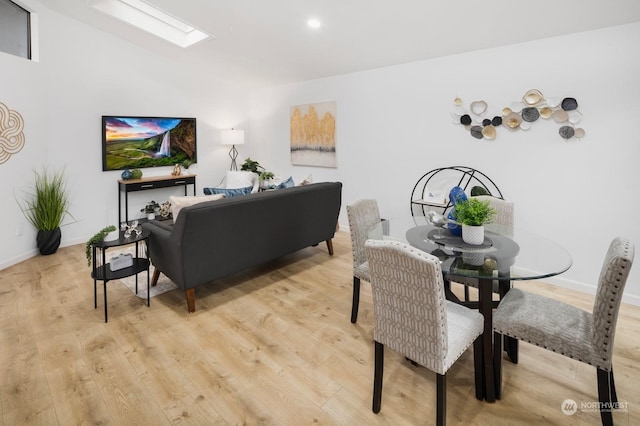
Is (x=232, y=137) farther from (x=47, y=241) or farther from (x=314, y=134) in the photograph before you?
(x=47, y=241)

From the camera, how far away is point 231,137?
6262mm

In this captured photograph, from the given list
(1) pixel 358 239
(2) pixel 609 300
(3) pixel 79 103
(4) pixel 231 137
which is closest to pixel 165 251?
(1) pixel 358 239

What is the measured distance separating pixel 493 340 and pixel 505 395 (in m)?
0.33

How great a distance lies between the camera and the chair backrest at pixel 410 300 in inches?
57.1

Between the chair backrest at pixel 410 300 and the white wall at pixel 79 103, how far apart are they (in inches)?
171

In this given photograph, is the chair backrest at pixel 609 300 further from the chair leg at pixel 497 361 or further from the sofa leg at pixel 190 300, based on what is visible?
the sofa leg at pixel 190 300

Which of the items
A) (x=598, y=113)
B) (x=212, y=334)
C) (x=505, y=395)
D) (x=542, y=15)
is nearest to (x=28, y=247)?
(x=212, y=334)

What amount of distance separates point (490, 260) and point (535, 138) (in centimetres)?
215

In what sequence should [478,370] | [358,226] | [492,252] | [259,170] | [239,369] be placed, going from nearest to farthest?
[478,370], [492,252], [239,369], [358,226], [259,170]

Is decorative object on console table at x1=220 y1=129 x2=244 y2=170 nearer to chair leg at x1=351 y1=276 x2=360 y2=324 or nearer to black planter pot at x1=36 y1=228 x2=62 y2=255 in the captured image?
black planter pot at x1=36 y1=228 x2=62 y2=255

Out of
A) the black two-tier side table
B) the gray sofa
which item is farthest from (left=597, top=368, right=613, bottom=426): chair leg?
the black two-tier side table

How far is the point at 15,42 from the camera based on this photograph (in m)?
3.91

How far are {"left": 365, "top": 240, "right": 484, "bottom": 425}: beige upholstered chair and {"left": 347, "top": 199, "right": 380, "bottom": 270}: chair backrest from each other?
2.91 feet

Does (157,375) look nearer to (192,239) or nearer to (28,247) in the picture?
(192,239)
